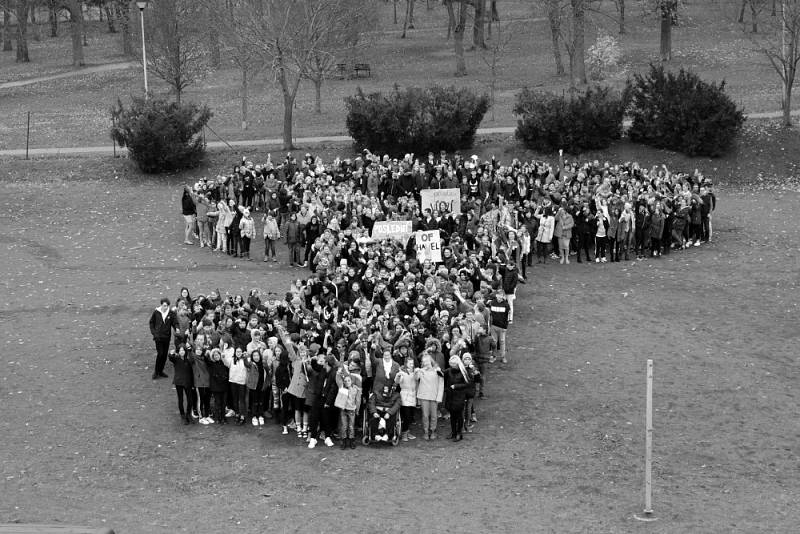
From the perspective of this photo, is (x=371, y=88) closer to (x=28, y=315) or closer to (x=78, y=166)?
(x=78, y=166)

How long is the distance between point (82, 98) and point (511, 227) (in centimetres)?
3849

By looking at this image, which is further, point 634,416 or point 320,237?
point 320,237

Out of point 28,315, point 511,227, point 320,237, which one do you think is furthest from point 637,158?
point 28,315

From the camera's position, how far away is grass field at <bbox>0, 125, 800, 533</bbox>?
52.7 ft

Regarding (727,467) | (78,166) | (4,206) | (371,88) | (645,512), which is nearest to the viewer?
(645,512)

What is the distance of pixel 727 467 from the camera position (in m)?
17.5

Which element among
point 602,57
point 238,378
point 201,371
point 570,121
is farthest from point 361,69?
point 238,378

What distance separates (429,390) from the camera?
18.6 meters

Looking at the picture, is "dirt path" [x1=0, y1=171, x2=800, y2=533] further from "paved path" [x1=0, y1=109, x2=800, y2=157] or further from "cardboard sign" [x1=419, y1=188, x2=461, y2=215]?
"paved path" [x1=0, y1=109, x2=800, y2=157]

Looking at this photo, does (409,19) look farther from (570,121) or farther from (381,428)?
(381,428)

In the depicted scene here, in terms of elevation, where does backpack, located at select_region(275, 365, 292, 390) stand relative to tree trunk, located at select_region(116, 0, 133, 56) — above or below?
below

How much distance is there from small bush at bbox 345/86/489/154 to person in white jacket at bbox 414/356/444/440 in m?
23.6

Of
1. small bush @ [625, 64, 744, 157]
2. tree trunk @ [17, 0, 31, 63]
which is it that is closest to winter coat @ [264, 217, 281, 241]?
small bush @ [625, 64, 744, 157]

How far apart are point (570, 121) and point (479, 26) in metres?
28.4
